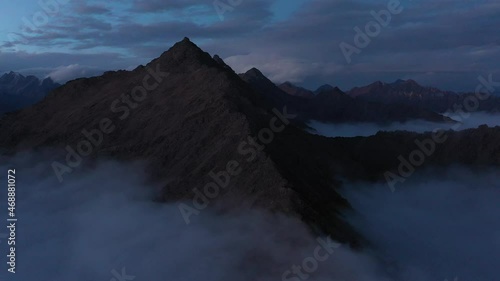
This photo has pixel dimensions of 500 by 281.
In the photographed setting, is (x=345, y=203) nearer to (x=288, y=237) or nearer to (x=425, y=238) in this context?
(x=425, y=238)

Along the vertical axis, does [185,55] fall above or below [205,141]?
above

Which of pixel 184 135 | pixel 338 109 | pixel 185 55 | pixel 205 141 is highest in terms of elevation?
pixel 185 55

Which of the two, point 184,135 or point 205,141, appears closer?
point 205,141

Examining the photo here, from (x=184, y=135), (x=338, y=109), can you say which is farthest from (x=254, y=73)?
(x=184, y=135)

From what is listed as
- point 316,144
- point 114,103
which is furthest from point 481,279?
point 114,103

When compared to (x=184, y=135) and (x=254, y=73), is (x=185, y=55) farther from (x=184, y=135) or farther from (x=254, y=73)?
(x=254, y=73)

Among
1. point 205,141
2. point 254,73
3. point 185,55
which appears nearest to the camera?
point 205,141
